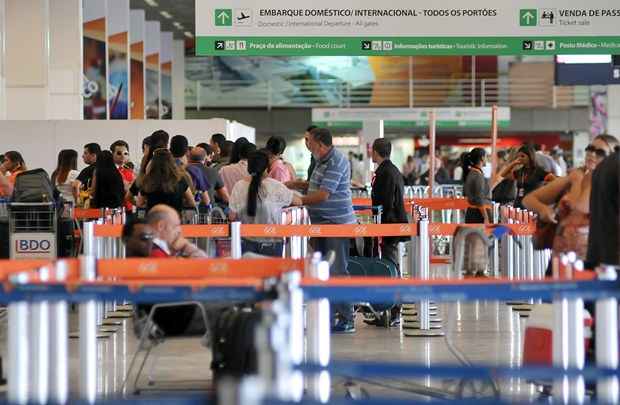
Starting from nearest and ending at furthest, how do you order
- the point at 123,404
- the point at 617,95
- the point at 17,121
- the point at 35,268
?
the point at 123,404, the point at 35,268, the point at 17,121, the point at 617,95

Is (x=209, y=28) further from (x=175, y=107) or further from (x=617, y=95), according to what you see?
(x=175, y=107)

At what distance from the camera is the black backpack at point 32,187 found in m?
11.9

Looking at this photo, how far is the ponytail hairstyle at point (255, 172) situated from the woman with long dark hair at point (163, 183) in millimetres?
630

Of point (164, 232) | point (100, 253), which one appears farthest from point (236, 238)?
point (164, 232)

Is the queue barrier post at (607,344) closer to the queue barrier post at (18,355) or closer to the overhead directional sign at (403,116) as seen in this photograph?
the queue barrier post at (18,355)

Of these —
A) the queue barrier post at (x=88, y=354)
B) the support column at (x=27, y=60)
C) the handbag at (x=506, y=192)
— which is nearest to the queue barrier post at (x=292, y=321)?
the queue barrier post at (x=88, y=354)

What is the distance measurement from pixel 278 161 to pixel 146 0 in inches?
708

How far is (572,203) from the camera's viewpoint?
812cm

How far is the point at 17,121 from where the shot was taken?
1917cm

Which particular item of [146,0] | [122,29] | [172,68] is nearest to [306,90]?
[172,68]

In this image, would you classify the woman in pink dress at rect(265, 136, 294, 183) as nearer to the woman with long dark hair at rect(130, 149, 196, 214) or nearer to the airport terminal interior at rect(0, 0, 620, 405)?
the airport terminal interior at rect(0, 0, 620, 405)

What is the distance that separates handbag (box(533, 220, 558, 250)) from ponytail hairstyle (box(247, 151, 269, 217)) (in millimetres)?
2535

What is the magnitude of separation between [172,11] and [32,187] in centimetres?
2118

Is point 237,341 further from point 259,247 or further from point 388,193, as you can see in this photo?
point 388,193
